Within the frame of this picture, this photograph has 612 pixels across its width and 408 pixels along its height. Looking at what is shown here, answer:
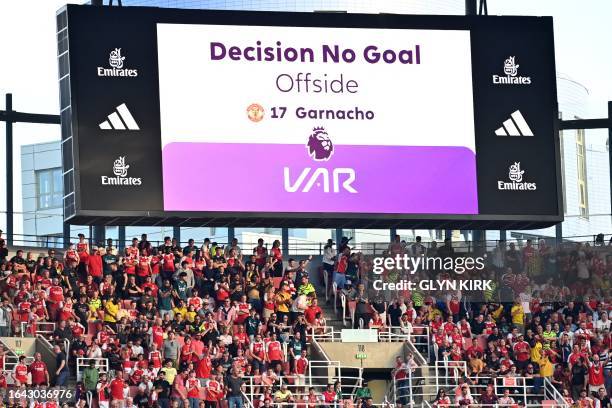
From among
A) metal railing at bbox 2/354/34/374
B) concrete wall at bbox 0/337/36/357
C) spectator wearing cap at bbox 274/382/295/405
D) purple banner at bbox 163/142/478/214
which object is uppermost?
purple banner at bbox 163/142/478/214

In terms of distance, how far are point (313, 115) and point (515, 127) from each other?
3554mm

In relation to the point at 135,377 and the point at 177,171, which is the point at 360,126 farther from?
the point at 135,377

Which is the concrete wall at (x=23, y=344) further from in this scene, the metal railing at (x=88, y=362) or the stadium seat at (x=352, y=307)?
the stadium seat at (x=352, y=307)

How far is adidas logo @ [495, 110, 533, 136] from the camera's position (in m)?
29.3

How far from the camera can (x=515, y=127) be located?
29359 millimetres

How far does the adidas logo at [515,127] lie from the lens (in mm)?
29312

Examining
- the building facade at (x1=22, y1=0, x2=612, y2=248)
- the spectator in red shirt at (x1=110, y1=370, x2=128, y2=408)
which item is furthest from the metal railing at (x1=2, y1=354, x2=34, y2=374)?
the building facade at (x1=22, y1=0, x2=612, y2=248)

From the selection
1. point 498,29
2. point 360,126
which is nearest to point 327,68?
point 360,126

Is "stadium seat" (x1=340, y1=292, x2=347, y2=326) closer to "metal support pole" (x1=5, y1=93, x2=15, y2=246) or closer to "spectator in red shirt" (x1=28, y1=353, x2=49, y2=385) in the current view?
"spectator in red shirt" (x1=28, y1=353, x2=49, y2=385)

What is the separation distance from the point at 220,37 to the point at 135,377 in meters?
6.16

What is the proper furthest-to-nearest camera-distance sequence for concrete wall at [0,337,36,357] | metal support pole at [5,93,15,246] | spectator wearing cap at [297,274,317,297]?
metal support pole at [5,93,15,246] → spectator wearing cap at [297,274,317,297] → concrete wall at [0,337,36,357]

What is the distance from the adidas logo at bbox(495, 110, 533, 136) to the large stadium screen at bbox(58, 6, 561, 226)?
0.02 m

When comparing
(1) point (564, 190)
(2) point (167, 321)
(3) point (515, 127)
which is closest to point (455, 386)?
(3) point (515, 127)

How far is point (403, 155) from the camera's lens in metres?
29.0
